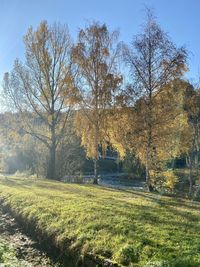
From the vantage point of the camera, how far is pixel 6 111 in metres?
31.2

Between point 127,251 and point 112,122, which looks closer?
point 127,251

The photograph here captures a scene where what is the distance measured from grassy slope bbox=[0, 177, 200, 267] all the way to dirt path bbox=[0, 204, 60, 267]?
515 millimetres

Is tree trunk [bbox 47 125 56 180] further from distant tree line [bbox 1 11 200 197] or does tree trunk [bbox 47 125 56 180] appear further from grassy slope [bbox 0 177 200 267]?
grassy slope [bbox 0 177 200 267]

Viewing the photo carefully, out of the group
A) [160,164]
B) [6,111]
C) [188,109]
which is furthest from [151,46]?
[6,111]

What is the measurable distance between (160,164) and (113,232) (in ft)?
37.3

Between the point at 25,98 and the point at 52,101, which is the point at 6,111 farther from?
the point at 52,101

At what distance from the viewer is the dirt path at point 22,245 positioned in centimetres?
852

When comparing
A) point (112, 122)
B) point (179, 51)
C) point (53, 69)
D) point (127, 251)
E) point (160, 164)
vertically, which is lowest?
point (127, 251)

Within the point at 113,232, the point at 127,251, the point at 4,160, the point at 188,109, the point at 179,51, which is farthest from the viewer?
the point at 4,160

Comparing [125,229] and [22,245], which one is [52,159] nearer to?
[22,245]

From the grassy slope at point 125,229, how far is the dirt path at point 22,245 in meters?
0.51

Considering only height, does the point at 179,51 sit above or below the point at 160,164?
above

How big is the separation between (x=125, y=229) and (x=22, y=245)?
3039 mm

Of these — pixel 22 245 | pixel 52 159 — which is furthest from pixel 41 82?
pixel 22 245
